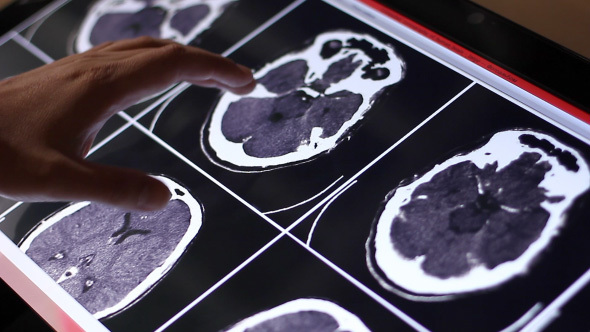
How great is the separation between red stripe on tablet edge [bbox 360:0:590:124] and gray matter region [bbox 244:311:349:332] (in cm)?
31

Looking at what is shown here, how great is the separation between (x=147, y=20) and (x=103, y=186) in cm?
37

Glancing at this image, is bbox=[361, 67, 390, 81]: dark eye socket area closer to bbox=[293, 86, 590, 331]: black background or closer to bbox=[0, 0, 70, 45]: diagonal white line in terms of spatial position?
bbox=[293, 86, 590, 331]: black background

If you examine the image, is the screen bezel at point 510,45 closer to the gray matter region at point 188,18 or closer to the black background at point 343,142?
the black background at point 343,142

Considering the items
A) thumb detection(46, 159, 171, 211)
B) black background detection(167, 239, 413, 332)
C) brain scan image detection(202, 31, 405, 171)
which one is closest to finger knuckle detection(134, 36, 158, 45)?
brain scan image detection(202, 31, 405, 171)

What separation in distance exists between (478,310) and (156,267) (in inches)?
12.7

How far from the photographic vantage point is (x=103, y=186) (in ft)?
2.12

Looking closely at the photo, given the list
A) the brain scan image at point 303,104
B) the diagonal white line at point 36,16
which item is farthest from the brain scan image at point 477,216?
the diagonal white line at point 36,16

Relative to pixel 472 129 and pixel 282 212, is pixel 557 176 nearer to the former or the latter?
pixel 472 129

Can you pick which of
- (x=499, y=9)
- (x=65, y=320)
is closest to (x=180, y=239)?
(x=65, y=320)

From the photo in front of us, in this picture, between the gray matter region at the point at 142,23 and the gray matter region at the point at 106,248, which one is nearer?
the gray matter region at the point at 106,248

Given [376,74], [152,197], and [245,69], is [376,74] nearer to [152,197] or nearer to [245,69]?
[245,69]

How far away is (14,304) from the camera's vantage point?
0.73 meters

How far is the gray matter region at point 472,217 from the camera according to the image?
2.01 feet

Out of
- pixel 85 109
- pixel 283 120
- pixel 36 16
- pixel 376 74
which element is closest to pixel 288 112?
pixel 283 120
